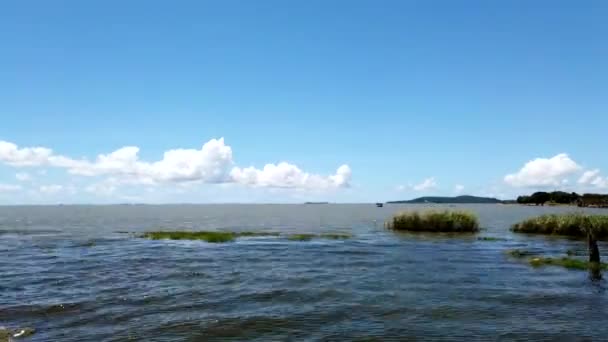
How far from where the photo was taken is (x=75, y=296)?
28.2 m

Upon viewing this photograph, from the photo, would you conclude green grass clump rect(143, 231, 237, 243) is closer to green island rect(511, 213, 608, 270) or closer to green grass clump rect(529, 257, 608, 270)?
green grass clump rect(529, 257, 608, 270)

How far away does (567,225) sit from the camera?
6488 cm

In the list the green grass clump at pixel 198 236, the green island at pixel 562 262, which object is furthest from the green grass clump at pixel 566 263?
the green grass clump at pixel 198 236

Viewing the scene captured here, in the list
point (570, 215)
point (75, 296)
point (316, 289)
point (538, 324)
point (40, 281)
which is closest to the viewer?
point (538, 324)

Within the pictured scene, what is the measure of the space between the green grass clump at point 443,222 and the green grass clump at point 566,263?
31.9m

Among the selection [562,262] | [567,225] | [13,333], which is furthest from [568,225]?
[13,333]

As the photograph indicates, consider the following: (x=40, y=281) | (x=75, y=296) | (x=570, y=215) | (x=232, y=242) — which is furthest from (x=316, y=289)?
(x=570, y=215)

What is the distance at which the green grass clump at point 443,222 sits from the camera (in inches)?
2876

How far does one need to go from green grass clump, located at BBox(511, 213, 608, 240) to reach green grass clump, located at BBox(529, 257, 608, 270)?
20.3 m

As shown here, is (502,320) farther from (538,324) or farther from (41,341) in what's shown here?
(41,341)

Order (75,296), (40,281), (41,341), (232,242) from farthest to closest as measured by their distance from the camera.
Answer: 1. (232,242)
2. (40,281)
3. (75,296)
4. (41,341)

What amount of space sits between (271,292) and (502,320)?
40.6 feet

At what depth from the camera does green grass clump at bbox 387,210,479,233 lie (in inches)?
2876

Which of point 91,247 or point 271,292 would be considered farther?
point 91,247
